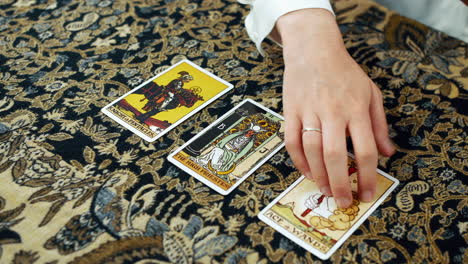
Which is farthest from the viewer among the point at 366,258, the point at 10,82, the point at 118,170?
the point at 10,82

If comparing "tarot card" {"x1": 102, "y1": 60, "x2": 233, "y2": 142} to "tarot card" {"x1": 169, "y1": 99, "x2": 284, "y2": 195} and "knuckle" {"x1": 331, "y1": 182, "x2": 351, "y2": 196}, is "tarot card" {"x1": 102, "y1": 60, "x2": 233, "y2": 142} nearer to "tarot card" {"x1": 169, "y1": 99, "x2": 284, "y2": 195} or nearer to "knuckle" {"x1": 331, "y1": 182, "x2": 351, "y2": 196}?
"tarot card" {"x1": 169, "y1": 99, "x2": 284, "y2": 195}

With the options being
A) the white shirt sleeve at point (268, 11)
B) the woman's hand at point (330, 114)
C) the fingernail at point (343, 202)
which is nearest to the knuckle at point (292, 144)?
the woman's hand at point (330, 114)

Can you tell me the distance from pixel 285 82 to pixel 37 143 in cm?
49

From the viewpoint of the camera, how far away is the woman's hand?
2.42 ft

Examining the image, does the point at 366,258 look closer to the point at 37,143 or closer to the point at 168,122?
the point at 168,122

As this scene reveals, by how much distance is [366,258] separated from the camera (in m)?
0.75

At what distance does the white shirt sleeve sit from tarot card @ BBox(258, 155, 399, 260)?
308mm

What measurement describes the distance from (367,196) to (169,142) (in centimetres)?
37

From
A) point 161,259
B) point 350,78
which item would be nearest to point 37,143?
point 161,259

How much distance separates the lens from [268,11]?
3.08 ft

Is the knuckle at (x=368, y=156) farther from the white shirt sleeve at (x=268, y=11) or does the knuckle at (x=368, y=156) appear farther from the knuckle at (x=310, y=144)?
the white shirt sleeve at (x=268, y=11)

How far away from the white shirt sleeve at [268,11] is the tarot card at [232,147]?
0.15 meters

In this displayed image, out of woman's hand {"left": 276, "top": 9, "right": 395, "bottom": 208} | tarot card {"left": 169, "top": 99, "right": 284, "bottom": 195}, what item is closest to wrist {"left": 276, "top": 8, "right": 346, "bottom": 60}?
woman's hand {"left": 276, "top": 9, "right": 395, "bottom": 208}

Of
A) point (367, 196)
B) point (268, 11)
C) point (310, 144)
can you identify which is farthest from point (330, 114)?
point (268, 11)
